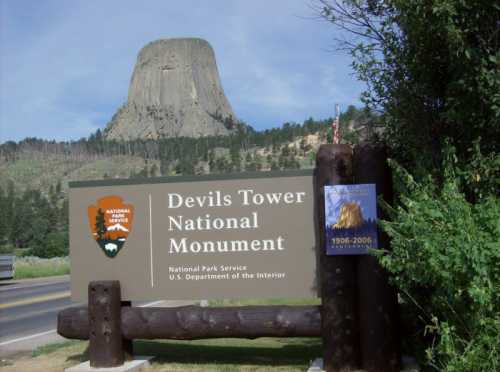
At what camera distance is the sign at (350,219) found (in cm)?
673

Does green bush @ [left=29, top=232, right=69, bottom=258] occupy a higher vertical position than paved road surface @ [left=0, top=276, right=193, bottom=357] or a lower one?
lower

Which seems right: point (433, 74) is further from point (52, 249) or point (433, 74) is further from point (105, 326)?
point (52, 249)

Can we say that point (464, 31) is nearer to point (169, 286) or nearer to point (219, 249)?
point (219, 249)

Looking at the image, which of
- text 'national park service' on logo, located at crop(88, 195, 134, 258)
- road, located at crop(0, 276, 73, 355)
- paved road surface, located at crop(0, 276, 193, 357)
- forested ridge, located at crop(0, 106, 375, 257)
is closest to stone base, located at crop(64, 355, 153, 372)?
text 'national park service' on logo, located at crop(88, 195, 134, 258)

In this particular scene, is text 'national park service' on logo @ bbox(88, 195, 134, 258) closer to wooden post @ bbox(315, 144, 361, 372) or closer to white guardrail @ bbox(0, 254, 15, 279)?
wooden post @ bbox(315, 144, 361, 372)

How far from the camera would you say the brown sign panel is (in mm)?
7383

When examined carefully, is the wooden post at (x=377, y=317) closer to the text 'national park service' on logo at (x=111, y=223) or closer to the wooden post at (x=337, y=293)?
the wooden post at (x=337, y=293)

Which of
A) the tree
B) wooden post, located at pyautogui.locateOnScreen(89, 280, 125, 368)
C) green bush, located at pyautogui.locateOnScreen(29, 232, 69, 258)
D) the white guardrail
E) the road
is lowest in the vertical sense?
green bush, located at pyautogui.locateOnScreen(29, 232, 69, 258)

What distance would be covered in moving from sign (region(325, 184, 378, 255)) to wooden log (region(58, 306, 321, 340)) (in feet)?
2.86

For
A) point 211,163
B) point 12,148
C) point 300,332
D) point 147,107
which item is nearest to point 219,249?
point 300,332

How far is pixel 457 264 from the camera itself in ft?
14.9

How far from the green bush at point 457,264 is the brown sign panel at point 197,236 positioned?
2.13 meters

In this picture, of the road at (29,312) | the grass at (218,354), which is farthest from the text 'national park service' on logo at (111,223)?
the road at (29,312)

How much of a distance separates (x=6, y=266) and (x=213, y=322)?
20.2m
